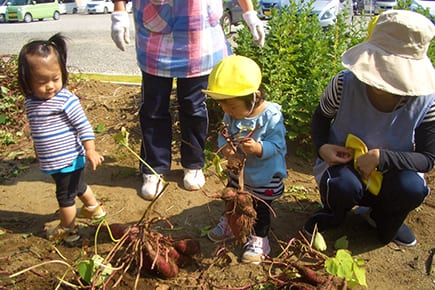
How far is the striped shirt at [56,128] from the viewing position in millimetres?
2123

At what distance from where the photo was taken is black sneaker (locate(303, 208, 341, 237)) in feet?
7.61

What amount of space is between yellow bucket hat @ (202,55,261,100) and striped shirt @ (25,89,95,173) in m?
0.71

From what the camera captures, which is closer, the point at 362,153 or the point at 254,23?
the point at 362,153

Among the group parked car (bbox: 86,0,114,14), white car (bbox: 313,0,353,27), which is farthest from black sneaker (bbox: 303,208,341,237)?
parked car (bbox: 86,0,114,14)

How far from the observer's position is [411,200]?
6.81 feet

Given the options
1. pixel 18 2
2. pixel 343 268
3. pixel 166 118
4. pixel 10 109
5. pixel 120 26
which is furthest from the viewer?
pixel 18 2

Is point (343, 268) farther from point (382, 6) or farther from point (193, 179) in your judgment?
point (382, 6)

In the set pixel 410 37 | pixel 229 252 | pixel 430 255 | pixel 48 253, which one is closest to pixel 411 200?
pixel 430 255

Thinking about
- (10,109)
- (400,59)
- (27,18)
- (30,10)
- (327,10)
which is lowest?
(27,18)

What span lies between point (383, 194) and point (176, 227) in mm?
1114

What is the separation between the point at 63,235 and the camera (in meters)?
2.29

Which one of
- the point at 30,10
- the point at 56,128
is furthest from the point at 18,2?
the point at 56,128

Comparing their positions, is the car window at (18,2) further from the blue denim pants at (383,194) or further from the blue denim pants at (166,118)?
the blue denim pants at (383,194)

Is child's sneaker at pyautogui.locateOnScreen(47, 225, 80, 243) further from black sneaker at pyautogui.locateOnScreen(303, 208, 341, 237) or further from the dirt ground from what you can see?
black sneaker at pyautogui.locateOnScreen(303, 208, 341, 237)
